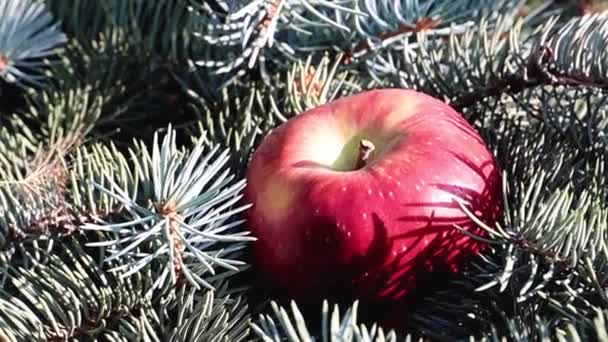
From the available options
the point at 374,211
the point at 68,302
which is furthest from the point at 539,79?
the point at 68,302

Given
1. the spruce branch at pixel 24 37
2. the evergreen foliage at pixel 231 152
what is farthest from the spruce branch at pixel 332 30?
the spruce branch at pixel 24 37

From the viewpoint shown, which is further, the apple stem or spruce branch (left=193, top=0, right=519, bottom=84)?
spruce branch (left=193, top=0, right=519, bottom=84)

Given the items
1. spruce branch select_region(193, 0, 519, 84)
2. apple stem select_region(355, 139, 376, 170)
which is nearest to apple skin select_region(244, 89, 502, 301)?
apple stem select_region(355, 139, 376, 170)

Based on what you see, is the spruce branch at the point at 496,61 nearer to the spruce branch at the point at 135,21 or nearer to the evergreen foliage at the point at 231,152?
the evergreen foliage at the point at 231,152

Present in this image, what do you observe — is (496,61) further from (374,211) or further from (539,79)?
(374,211)

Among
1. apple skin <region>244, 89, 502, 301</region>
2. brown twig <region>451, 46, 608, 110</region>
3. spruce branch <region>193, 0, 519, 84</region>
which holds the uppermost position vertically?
spruce branch <region>193, 0, 519, 84</region>

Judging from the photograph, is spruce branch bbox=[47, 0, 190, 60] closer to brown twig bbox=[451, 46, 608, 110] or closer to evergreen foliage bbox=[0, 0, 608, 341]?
evergreen foliage bbox=[0, 0, 608, 341]

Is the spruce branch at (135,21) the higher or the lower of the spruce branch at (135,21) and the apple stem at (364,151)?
the higher
